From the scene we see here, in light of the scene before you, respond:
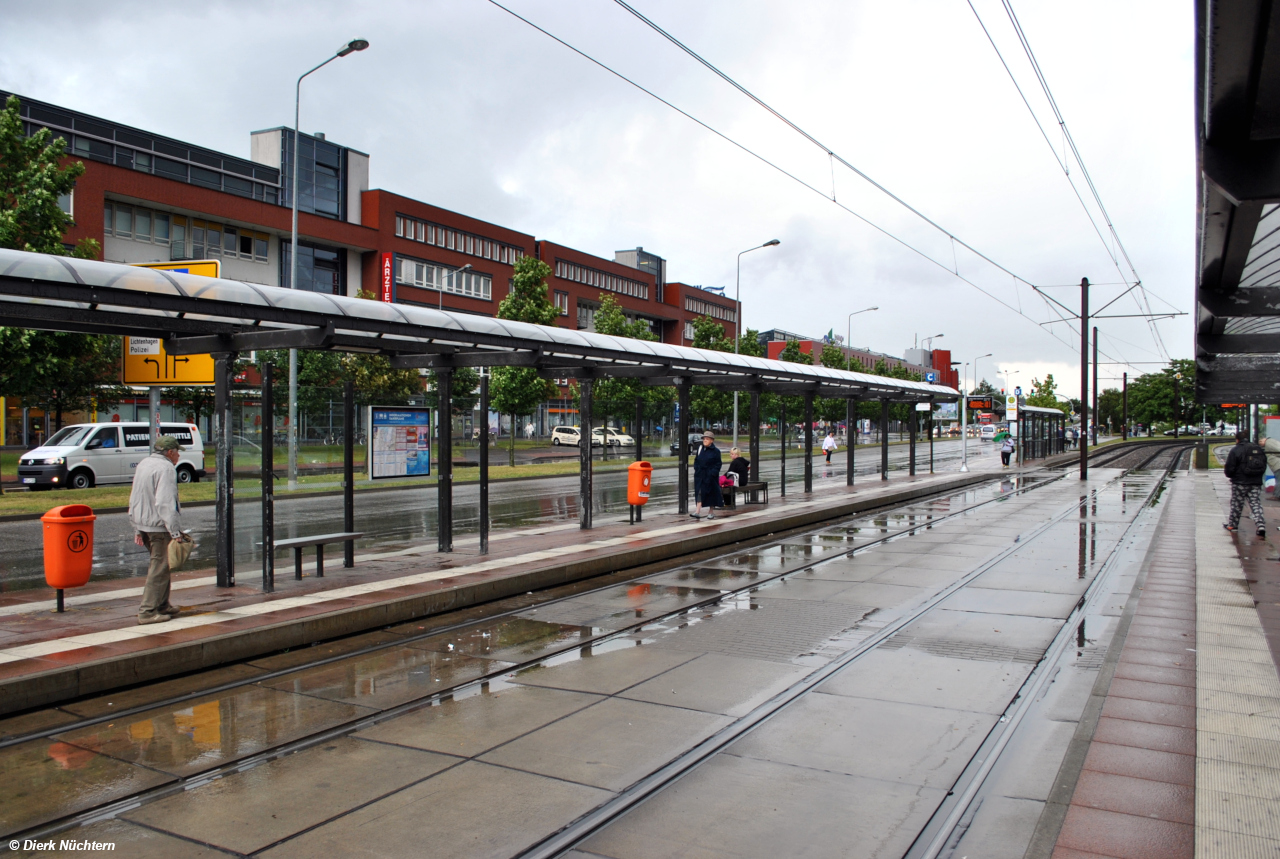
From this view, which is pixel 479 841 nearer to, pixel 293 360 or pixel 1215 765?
pixel 1215 765

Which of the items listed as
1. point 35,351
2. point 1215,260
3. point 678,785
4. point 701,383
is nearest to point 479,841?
point 678,785

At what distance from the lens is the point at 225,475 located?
9.44 metres

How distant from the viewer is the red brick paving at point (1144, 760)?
4.00 metres

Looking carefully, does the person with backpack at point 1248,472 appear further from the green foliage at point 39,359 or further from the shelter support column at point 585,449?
the green foliage at point 39,359

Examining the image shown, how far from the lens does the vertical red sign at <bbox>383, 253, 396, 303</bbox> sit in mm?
58625

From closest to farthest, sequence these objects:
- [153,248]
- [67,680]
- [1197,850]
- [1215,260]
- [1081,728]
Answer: [1197,850] < [1081,728] < [67,680] < [1215,260] < [153,248]

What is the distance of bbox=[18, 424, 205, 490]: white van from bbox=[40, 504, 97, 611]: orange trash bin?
16.4 meters

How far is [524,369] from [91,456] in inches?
686

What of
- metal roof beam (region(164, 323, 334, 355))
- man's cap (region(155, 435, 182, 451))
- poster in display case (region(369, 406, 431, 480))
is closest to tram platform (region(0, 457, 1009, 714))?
poster in display case (region(369, 406, 431, 480))

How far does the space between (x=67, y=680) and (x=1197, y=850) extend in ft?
22.2

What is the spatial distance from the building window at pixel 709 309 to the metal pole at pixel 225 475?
88539 millimetres

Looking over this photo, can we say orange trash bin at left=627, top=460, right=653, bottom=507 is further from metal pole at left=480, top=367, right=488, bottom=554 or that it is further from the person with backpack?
the person with backpack

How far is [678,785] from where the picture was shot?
4750mm

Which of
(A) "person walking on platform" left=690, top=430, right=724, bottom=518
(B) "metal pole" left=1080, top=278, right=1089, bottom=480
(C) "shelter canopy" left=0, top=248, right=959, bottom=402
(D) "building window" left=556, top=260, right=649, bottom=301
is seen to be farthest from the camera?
(D) "building window" left=556, top=260, right=649, bottom=301
